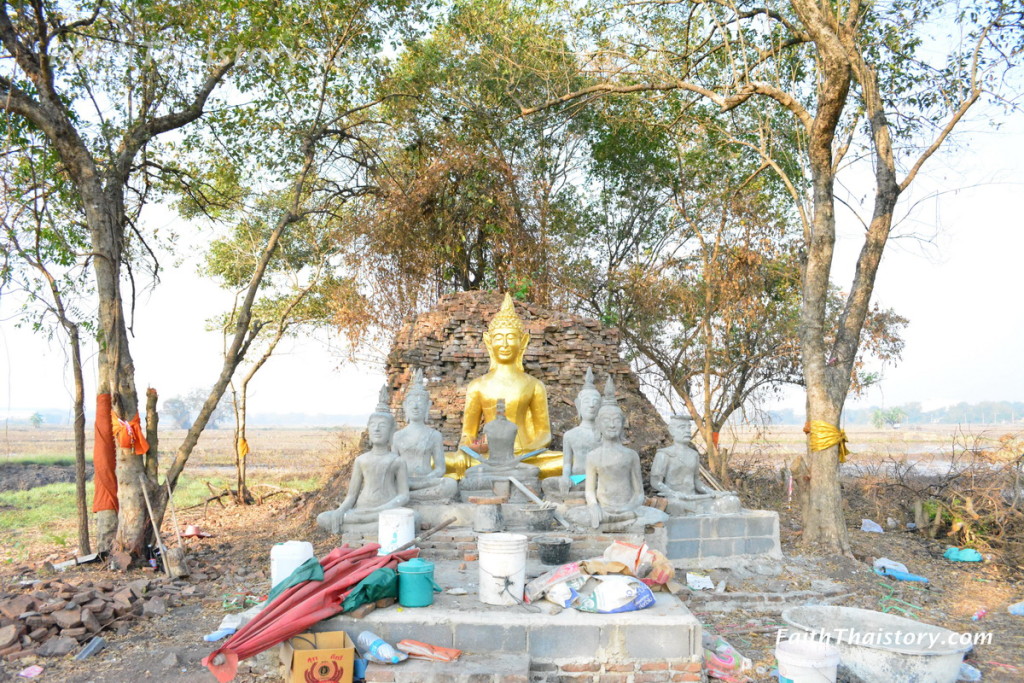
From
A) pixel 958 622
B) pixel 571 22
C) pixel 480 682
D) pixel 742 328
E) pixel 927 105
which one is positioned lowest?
pixel 958 622

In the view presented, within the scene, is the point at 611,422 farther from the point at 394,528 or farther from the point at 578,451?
the point at 394,528

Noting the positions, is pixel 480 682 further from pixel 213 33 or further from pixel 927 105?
pixel 927 105

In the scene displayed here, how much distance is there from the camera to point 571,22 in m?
11.8

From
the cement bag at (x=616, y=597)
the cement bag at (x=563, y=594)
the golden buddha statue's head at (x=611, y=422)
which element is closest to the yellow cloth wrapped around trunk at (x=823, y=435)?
the golden buddha statue's head at (x=611, y=422)

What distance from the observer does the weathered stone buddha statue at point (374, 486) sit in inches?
287

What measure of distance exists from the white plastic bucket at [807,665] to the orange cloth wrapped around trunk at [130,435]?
23.7ft

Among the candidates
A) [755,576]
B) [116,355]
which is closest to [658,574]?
[755,576]

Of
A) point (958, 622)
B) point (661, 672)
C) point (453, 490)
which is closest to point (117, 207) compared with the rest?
point (453, 490)

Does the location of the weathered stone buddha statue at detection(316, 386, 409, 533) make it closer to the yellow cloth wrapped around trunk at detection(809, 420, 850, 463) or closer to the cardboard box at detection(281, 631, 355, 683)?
the cardboard box at detection(281, 631, 355, 683)

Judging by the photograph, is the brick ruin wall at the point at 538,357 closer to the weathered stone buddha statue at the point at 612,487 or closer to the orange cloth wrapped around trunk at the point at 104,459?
the orange cloth wrapped around trunk at the point at 104,459

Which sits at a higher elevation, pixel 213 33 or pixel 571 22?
pixel 571 22

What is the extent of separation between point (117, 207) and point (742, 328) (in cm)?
1109

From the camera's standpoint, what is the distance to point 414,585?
5.37m

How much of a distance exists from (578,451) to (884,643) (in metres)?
3.82
